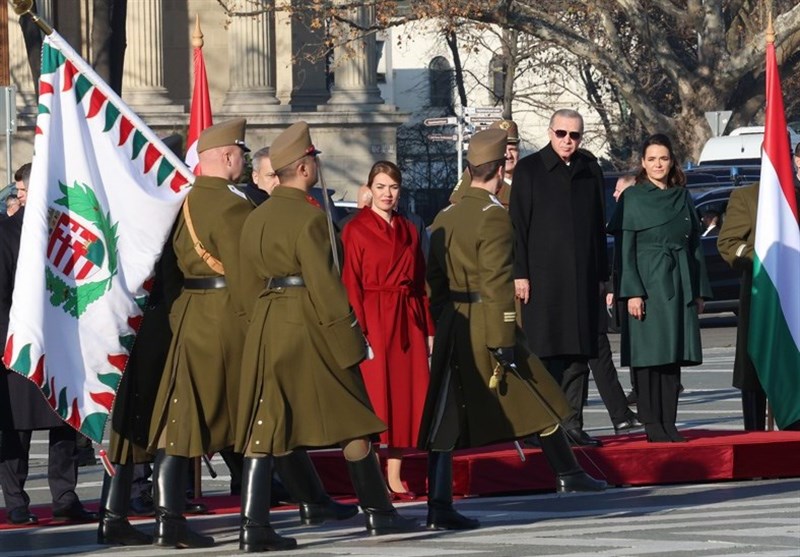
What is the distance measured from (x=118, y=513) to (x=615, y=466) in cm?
308

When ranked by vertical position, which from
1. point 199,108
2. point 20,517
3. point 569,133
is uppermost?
point 199,108

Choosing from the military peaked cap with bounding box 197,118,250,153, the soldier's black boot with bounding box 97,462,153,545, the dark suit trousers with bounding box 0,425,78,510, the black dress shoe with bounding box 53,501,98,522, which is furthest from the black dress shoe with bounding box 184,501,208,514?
the military peaked cap with bounding box 197,118,250,153

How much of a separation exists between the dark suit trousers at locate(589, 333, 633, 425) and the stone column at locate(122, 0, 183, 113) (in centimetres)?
2993

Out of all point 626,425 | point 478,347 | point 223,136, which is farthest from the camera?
point 626,425

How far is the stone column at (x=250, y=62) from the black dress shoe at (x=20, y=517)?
33.7 metres

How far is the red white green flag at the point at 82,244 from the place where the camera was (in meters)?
10.2

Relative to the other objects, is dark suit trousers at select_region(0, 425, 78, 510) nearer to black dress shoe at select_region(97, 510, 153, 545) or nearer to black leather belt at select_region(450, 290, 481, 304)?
black dress shoe at select_region(97, 510, 153, 545)

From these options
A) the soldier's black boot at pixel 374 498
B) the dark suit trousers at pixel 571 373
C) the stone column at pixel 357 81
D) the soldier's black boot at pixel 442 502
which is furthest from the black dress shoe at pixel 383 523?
the stone column at pixel 357 81

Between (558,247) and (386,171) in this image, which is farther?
(558,247)

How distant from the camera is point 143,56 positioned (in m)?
44.6

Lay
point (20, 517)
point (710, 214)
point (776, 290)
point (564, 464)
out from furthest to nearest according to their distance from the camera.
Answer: point (710, 214)
point (776, 290)
point (20, 517)
point (564, 464)

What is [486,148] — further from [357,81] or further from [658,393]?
[357,81]

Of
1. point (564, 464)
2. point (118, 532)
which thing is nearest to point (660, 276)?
point (564, 464)

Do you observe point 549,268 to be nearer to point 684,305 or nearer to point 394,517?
point 684,305
